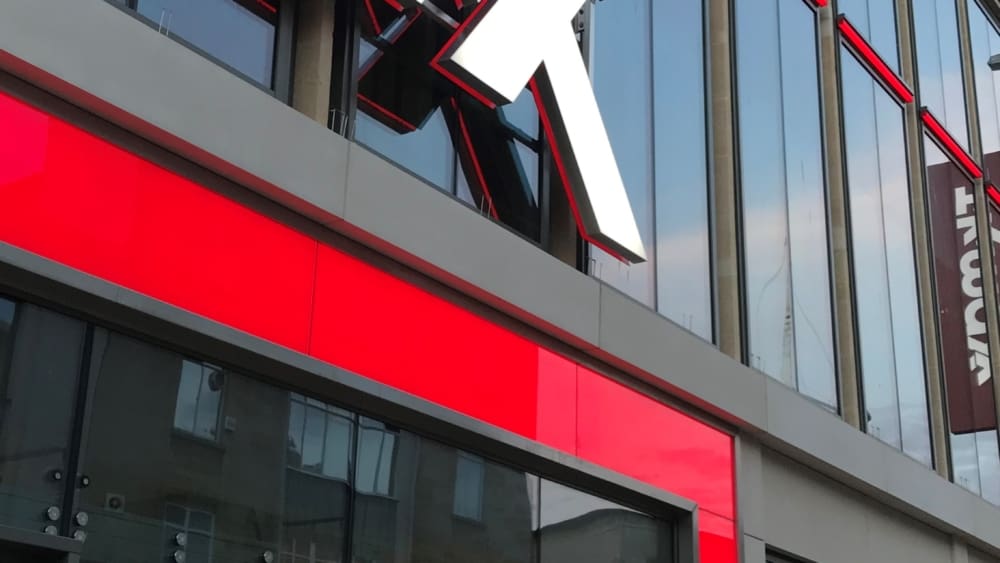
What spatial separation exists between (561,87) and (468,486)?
3.90 m

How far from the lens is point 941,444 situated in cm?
2167

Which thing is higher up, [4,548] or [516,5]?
[516,5]

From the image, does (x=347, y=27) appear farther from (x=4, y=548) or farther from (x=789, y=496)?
(x=789, y=496)

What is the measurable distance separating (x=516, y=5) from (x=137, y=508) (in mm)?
5770

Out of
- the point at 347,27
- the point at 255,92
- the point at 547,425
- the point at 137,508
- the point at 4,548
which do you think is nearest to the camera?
the point at 4,548

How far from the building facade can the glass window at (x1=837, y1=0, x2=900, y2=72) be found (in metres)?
1.41

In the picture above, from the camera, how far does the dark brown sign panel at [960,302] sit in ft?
76.5

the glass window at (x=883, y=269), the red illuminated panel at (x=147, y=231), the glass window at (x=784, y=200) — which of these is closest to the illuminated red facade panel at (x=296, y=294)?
the red illuminated panel at (x=147, y=231)

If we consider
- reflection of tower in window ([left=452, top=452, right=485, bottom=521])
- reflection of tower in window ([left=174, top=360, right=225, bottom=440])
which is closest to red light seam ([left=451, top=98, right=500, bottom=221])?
reflection of tower in window ([left=452, top=452, right=485, bottom=521])

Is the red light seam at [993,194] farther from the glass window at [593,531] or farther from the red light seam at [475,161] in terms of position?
the red light seam at [475,161]

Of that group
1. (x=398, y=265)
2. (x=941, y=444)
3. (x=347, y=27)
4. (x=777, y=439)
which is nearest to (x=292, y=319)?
(x=398, y=265)

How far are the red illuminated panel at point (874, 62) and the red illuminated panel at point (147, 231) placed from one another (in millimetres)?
14086

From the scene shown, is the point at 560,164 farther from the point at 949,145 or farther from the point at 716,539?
the point at 949,145

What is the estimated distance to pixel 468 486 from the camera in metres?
11.3
